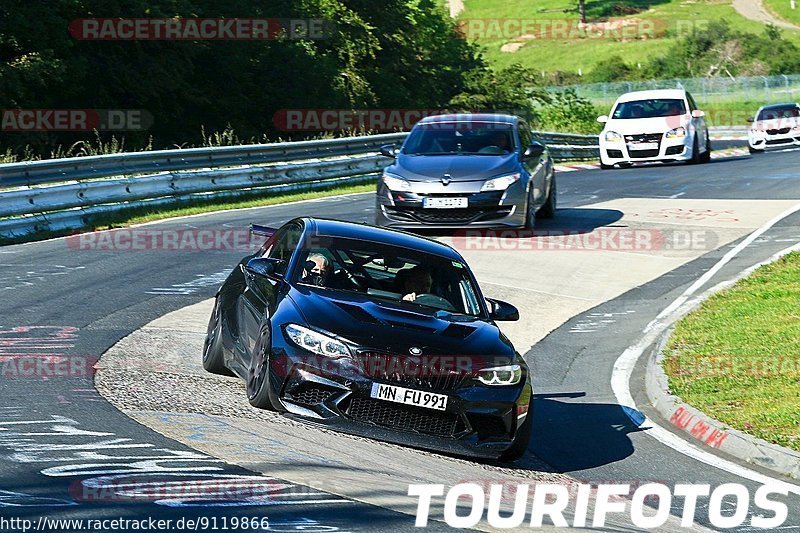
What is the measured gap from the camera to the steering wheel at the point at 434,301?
921cm

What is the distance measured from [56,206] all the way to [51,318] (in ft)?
23.2

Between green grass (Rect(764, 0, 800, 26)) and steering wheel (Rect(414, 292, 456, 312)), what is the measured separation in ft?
401

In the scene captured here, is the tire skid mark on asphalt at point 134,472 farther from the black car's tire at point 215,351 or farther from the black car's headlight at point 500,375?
the black car's tire at point 215,351

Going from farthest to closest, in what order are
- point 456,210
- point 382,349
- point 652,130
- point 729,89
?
1. point 729,89
2. point 652,130
3. point 456,210
4. point 382,349

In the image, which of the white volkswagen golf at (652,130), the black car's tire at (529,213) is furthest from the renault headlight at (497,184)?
the white volkswagen golf at (652,130)

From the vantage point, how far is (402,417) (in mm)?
7992

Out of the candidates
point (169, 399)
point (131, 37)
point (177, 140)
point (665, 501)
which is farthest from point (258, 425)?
point (177, 140)

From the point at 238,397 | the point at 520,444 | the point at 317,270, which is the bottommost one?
the point at 520,444
